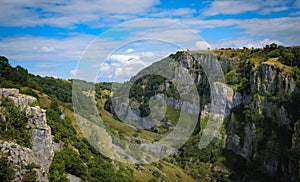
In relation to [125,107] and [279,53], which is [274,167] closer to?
[279,53]

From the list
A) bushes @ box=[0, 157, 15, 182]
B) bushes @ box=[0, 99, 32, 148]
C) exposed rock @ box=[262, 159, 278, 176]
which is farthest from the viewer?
exposed rock @ box=[262, 159, 278, 176]

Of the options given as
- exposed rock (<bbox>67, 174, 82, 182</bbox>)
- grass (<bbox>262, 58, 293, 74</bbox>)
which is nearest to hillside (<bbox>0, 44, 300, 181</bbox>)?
exposed rock (<bbox>67, 174, 82, 182</bbox>)

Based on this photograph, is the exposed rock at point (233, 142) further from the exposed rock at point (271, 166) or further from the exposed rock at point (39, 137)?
the exposed rock at point (39, 137)

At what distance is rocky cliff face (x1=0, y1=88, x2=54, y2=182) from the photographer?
112 ft

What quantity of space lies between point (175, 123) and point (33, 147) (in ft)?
460

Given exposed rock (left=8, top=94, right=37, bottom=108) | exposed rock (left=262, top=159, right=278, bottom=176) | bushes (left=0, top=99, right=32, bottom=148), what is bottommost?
exposed rock (left=262, top=159, right=278, bottom=176)

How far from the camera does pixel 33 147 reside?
40.1 m

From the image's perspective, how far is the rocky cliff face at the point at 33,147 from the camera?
34000 mm

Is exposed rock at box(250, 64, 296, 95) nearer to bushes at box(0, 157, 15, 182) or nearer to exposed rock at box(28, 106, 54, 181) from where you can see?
exposed rock at box(28, 106, 54, 181)

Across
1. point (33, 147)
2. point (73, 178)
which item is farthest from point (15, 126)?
point (73, 178)

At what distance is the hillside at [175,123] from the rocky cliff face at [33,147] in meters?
0.12

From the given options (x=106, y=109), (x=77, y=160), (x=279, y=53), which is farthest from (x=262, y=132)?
(x=77, y=160)

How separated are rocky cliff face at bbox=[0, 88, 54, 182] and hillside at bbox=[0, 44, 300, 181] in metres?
0.12

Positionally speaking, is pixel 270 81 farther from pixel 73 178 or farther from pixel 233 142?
pixel 73 178
